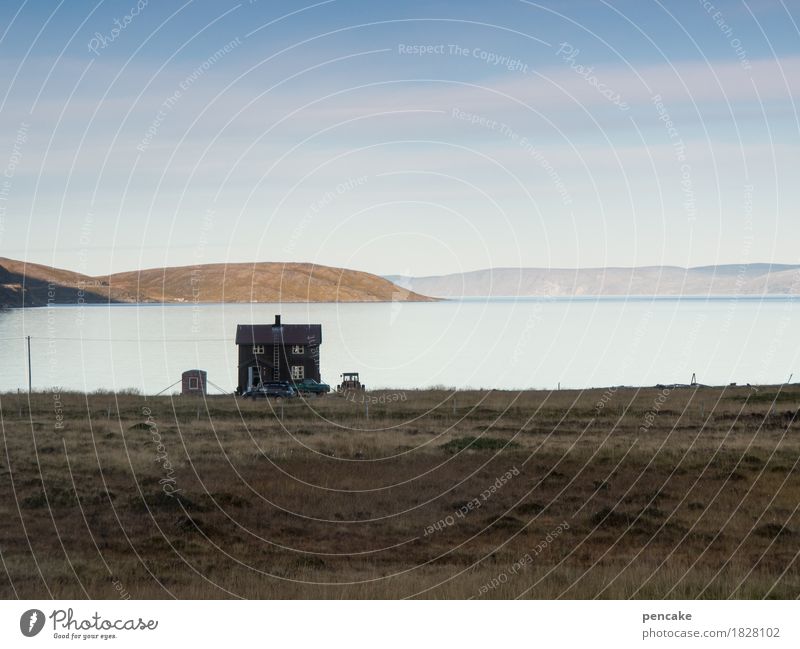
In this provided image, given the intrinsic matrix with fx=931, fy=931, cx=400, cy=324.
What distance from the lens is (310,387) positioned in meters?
64.6

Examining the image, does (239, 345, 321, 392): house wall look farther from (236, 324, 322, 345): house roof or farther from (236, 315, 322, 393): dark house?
(236, 324, 322, 345): house roof

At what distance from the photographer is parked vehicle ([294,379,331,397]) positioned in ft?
210

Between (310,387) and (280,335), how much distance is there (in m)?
4.33

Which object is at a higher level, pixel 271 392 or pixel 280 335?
pixel 280 335

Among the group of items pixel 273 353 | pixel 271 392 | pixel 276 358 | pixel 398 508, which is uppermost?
pixel 273 353

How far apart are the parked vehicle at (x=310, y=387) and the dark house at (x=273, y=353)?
83cm

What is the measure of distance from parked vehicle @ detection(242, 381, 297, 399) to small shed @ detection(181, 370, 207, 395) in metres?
7.08

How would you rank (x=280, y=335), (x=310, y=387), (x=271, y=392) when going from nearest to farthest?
(x=271, y=392) < (x=310, y=387) < (x=280, y=335)

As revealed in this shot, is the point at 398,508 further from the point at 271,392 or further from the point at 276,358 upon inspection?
the point at 276,358
